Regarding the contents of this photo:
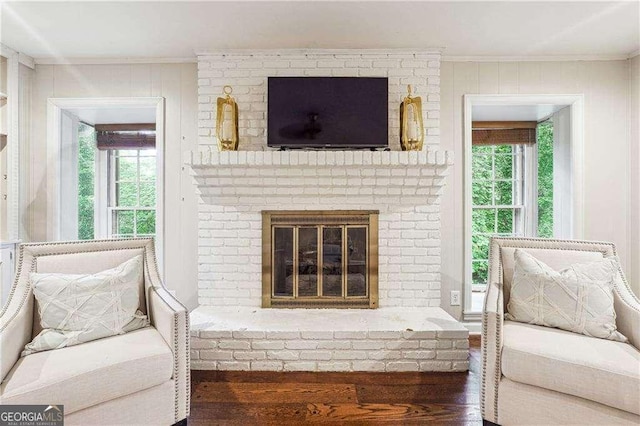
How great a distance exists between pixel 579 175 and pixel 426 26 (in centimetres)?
187

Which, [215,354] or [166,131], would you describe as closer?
[215,354]

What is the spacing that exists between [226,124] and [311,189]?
0.84 metres

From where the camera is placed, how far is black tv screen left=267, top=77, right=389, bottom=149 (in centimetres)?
285

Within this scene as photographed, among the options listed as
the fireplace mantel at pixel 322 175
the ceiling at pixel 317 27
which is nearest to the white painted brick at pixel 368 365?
the fireplace mantel at pixel 322 175

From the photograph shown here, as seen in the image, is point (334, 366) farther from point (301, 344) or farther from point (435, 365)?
point (435, 365)

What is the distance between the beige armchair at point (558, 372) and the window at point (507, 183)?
2.56 metres

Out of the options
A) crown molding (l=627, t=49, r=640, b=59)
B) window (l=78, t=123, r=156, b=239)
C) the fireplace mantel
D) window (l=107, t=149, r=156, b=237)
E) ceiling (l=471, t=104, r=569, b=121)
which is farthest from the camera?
window (l=107, t=149, r=156, b=237)

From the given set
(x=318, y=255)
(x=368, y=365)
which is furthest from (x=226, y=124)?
(x=368, y=365)

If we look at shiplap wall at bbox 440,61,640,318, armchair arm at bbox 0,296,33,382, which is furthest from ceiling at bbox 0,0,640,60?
armchair arm at bbox 0,296,33,382

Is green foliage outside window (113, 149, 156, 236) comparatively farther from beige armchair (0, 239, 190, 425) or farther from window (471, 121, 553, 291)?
window (471, 121, 553, 291)

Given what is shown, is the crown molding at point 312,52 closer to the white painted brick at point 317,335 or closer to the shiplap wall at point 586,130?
the shiplap wall at point 586,130

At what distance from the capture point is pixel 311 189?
288 cm

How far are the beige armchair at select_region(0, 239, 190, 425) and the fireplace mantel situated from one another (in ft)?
3.42

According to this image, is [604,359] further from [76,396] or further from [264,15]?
[264,15]
